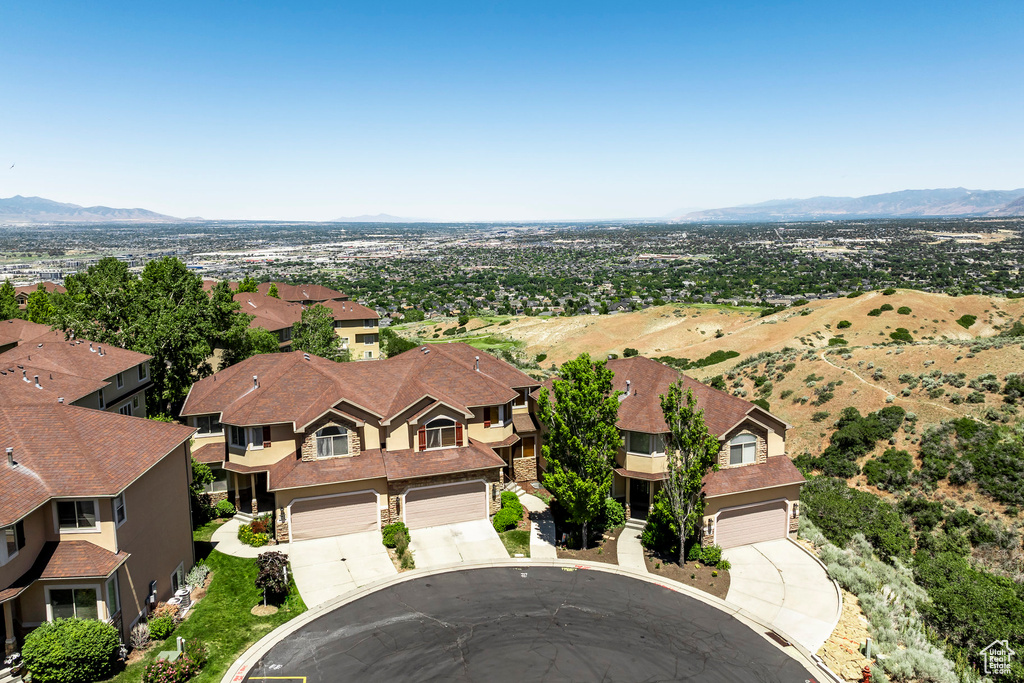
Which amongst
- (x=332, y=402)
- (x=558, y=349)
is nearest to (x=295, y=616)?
(x=332, y=402)

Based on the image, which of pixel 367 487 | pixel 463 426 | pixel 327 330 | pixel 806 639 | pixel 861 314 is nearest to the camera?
pixel 806 639

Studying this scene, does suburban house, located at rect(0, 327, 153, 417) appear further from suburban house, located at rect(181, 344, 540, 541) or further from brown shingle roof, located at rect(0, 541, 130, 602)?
brown shingle roof, located at rect(0, 541, 130, 602)

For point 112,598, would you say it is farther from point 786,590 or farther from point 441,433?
point 786,590

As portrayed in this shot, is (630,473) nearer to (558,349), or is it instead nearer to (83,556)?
(83,556)

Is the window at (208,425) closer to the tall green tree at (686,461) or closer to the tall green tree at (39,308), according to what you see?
the tall green tree at (686,461)

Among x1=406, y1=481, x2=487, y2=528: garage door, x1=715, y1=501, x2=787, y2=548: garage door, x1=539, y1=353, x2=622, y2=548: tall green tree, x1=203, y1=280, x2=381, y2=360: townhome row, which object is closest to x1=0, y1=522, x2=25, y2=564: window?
x1=406, y1=481, x2=487, y2=528: garage door

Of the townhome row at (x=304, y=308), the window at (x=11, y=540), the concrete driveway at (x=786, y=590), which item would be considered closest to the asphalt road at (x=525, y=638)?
the concrete driveway at (x=786, y=590)
